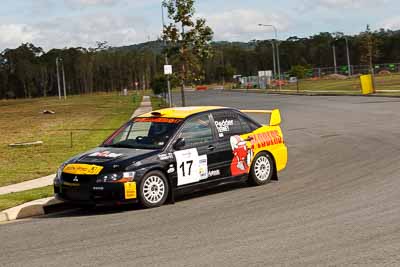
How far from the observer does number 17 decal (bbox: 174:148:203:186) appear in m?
10.1

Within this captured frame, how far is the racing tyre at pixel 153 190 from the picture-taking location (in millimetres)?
9617

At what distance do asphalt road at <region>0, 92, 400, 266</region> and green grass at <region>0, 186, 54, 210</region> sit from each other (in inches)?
35.9

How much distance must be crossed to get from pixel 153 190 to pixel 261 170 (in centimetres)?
239

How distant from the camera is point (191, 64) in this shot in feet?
91.4

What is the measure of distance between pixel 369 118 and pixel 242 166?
15252 mm

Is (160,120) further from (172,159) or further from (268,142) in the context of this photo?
(268,142)

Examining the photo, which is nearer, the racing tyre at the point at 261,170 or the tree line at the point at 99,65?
the racing tyre at the point at 261,170

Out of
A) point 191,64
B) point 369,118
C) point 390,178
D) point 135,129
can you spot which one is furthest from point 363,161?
point 191,64

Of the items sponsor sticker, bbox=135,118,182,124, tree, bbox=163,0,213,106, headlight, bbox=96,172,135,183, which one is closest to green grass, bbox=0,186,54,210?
headlight, bbox=96,172,135,183

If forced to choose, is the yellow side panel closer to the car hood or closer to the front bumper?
the car hood

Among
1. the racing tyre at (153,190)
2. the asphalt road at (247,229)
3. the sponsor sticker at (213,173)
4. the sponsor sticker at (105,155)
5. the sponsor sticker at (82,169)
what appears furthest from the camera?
the sponsor sticker at (213,173)

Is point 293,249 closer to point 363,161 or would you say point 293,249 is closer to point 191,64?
point 363,161

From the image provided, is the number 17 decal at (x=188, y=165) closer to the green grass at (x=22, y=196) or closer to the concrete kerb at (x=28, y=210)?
the concrete kerb at (x=28, y=210)

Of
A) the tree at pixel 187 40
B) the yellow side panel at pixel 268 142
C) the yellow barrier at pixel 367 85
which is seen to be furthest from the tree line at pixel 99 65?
the yellow side panel at pixel 268 142
